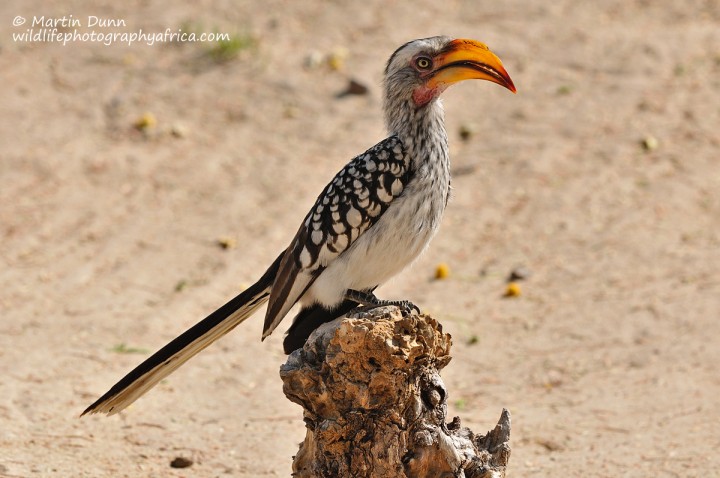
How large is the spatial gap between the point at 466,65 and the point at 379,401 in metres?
1.58

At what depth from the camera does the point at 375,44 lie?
9.73 metres

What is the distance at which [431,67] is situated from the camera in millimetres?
4539

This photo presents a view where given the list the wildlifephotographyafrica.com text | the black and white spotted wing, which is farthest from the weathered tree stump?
the wildlifephotographyafrica.com text

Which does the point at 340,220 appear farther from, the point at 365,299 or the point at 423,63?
the point at 423,63

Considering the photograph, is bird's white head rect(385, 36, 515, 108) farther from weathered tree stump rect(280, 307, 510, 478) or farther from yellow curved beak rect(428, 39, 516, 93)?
weathered tree stump rect(280, 307, 510, 478)

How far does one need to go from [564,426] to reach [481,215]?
8.85ft

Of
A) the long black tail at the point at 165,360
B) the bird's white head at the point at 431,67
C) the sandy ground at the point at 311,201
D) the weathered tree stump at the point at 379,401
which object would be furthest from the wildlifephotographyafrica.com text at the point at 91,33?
the weathered tree stump at the point at 379,401

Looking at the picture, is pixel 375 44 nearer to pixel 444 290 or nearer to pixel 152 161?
pixel 152 161

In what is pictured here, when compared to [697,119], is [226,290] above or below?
below

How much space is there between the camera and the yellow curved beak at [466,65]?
4.33m

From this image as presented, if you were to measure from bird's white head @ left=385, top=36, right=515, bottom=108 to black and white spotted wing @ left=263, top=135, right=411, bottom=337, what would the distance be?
0.28 m

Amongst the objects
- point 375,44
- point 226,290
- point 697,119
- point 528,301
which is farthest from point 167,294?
point 697,119

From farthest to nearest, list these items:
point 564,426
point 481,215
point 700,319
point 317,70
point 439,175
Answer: point 317,70, point 481,215, point 700,319, point 564,426, point 439,175

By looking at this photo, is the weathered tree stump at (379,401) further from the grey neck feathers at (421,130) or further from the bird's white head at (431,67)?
the bird's white head at (431,67)
